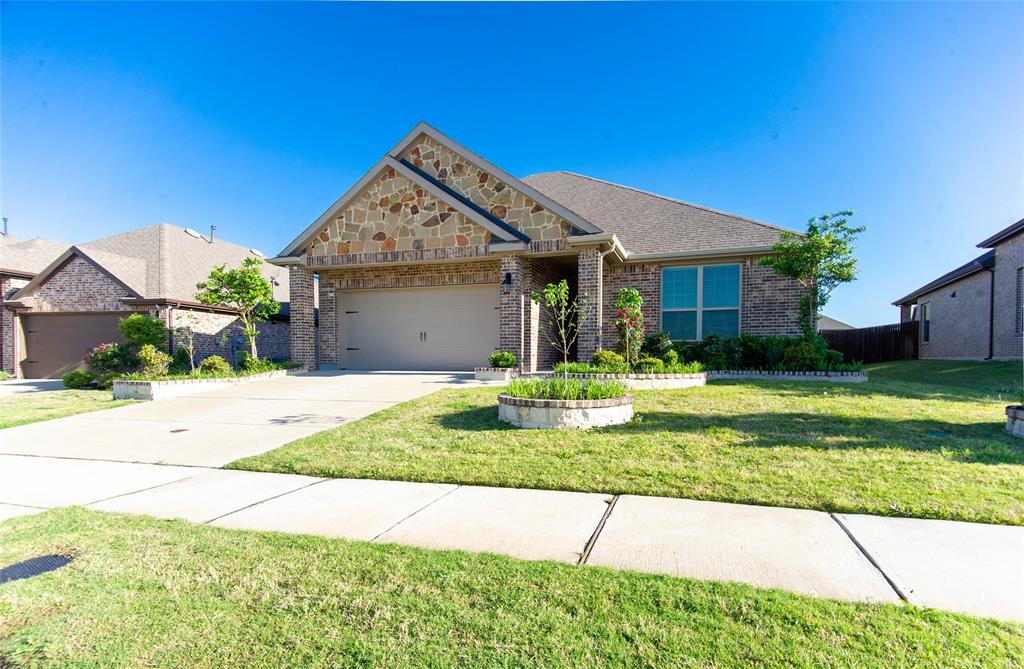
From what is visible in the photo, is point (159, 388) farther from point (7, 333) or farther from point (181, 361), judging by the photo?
point (7, 333)

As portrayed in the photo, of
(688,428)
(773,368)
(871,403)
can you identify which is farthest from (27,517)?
(773,368)

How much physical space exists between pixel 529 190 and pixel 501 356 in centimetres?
455

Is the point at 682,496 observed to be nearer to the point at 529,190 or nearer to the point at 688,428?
the point at 688,428

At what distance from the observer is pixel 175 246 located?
18.3 metres

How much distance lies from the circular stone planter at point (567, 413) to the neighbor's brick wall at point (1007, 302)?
16.3 metres

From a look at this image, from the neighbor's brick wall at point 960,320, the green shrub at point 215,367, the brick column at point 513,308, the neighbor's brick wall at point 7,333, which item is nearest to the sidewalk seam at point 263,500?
the brick column at point 513,308

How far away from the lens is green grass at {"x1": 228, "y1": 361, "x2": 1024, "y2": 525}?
4.09 metres

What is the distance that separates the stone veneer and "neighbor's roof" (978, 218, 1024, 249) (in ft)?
48.0

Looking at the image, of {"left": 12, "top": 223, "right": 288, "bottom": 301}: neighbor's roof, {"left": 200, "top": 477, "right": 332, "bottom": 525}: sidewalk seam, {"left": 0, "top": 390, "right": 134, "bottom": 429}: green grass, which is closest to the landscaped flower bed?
{"left": 200, "top": 477, "right": 332, "bottom": 525}: sidewalk seam

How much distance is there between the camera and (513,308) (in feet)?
40.8

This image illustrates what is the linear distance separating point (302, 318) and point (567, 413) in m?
10.8

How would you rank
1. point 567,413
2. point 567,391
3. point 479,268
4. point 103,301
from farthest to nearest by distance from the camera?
point 103,301
point 479,268
point 567,391
point 567,413

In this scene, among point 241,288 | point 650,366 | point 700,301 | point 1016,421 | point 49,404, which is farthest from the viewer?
point 700,301

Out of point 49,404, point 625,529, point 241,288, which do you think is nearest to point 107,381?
point 49,404
